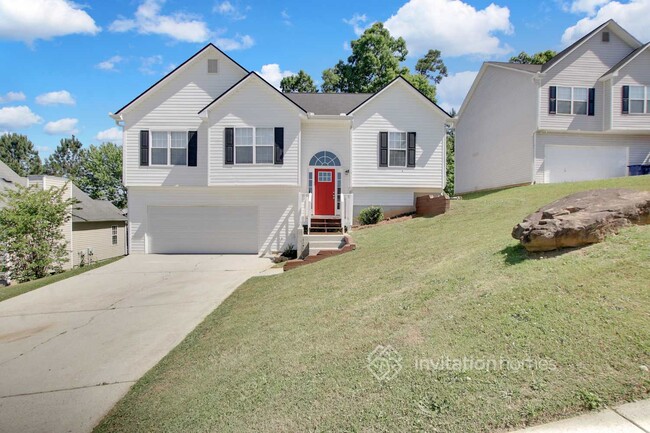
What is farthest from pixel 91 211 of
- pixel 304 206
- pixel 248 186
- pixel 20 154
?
pixel 20 154

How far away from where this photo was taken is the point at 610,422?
8.61 feet

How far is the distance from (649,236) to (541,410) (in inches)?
147

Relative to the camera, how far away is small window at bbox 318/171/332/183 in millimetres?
16125

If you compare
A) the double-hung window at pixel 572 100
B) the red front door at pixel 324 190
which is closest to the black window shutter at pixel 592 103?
the double-hung window at pixel 572 100

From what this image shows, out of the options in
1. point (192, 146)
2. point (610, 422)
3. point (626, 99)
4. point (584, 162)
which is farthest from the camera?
point (584, 162)

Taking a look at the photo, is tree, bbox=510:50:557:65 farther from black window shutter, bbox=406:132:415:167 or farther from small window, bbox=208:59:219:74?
small window, bbox=208:59:219:74

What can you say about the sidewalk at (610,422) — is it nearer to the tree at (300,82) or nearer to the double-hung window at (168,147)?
the double-hung window at (168,147)

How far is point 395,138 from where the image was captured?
15898mm

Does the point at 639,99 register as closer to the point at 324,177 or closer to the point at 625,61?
the point at 625,61

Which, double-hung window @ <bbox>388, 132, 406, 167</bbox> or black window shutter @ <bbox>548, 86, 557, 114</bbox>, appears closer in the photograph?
double-hung window @ <bbox>388, 132, 406, 167</bbox>

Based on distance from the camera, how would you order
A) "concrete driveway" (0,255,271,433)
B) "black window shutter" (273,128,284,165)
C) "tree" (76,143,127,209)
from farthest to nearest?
"tree" (76,143,127,209) < "black window shutter" (273,128,284,165) < "concrete driveway" (0,255,271,433)

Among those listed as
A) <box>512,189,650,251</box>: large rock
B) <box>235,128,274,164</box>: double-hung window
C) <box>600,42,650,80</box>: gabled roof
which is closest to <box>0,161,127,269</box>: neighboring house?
<box>235,128,274,164</box>: double-hung window

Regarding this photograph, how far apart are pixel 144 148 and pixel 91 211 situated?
10.7 meters

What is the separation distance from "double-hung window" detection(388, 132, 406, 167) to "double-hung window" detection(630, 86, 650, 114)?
463 inches
